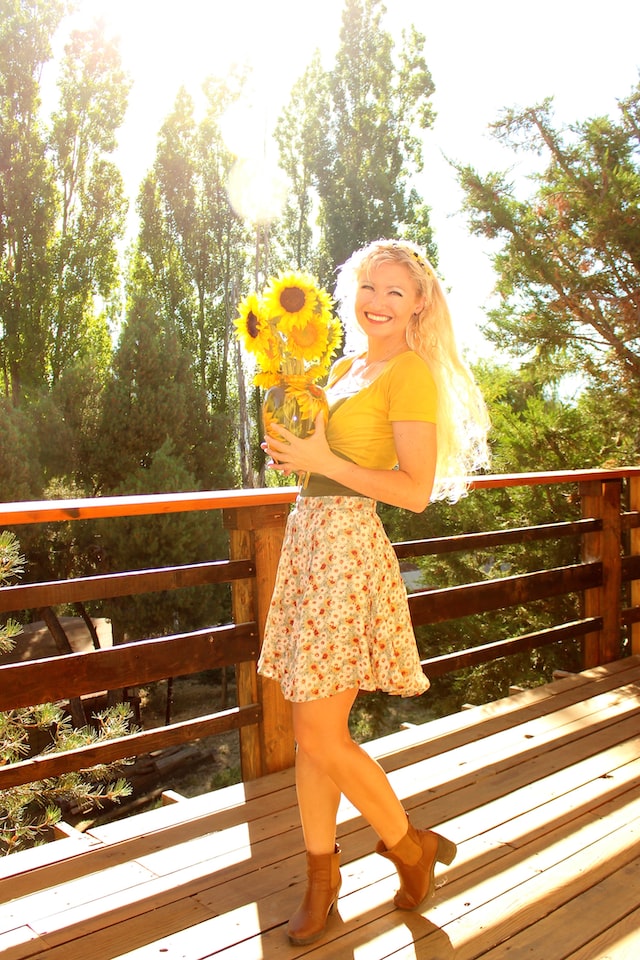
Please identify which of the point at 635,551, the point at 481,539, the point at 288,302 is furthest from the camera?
the point at 635,551

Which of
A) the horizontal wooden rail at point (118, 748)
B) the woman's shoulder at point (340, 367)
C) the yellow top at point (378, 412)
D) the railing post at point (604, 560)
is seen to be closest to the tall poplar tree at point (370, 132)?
the railing post at point (604, 560)

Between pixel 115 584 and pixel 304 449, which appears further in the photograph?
pixel 115 584

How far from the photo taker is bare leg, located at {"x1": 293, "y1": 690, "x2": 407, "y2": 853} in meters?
1.63

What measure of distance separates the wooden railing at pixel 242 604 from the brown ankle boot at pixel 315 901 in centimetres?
72

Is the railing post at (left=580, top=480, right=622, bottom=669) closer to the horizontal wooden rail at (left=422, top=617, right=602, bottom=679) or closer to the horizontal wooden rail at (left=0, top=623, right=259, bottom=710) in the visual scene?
the horizontal wooden rail at (left=422, top=617, right=602, bottom=679)

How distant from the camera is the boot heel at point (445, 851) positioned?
1.80 m

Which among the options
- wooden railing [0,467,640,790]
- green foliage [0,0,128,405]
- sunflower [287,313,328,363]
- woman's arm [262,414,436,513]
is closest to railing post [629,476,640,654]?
wooden railing [0,467,640,790]

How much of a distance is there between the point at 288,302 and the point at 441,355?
346 mm

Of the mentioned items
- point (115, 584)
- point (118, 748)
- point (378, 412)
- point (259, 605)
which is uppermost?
point (378, 412)

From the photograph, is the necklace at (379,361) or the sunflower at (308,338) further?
the necklace at (379,361)

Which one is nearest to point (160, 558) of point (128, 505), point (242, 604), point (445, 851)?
point (242, 604)

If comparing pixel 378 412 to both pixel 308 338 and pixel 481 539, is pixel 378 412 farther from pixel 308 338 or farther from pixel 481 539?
pixel 481 539

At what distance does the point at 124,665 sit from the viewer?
2.22 metres

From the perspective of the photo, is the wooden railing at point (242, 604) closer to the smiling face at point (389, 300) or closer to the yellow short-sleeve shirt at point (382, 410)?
the yellow short-sleeve shirt at point (382, 410)
